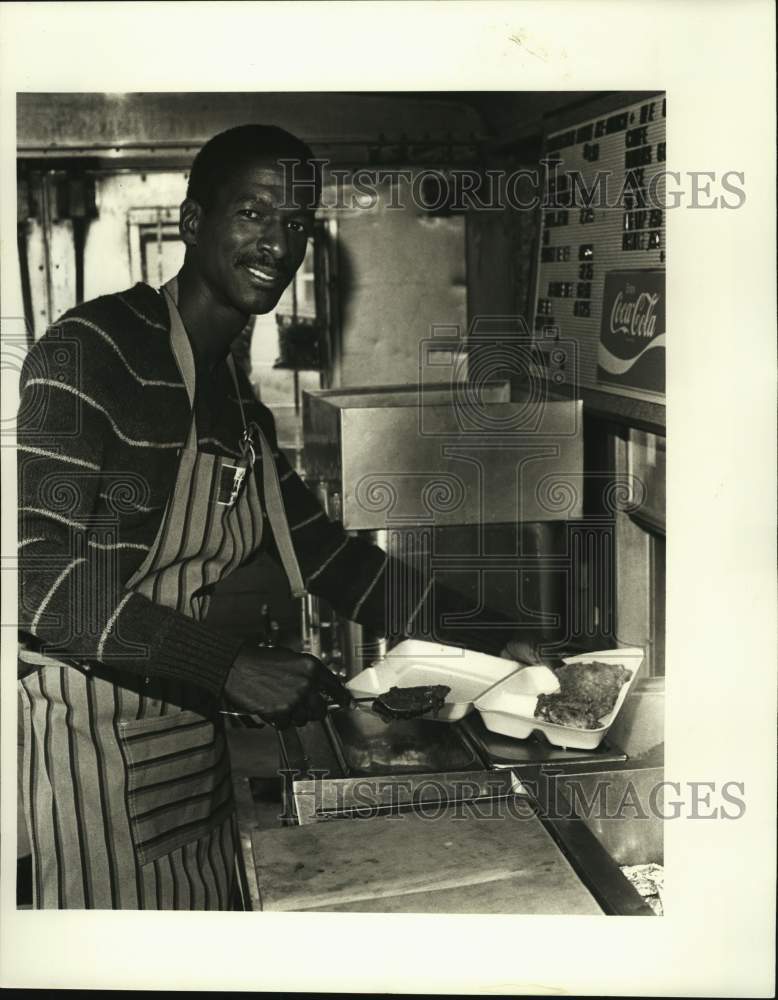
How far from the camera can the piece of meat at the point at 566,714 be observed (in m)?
1.95

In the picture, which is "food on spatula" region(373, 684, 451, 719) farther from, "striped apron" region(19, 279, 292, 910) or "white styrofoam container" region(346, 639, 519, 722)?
"striped apron" region(19, 279, 292, 910)

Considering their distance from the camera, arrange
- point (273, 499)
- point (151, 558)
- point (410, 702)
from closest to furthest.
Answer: point (151, 558) → point (410, 702) → point (273, 499)

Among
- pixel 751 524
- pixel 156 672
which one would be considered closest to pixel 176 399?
pixel 156 672

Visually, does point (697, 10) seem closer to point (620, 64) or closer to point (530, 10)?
point (620, 64)

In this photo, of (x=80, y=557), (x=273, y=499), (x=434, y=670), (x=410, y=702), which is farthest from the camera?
(x=434, y=670)

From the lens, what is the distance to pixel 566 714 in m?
1.97

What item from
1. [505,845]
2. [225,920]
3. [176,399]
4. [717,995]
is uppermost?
[176,399]

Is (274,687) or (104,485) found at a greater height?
(104,485)

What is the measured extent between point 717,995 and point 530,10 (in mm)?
1486

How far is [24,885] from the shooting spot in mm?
1906

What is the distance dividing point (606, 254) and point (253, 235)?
75 centimetres

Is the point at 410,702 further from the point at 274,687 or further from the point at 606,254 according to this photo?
the point at 606,254

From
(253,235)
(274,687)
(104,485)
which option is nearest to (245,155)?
(253,235)

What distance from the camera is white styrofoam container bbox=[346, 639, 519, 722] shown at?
218 centimetres
